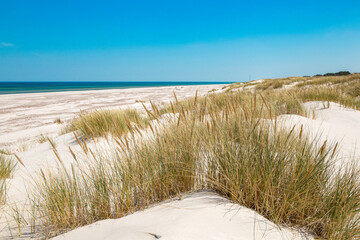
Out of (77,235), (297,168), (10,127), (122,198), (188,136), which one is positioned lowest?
(10,127)

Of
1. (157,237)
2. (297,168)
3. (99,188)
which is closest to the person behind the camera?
(157,237)

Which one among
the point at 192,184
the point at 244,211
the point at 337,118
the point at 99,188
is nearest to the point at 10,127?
the point at 99,188

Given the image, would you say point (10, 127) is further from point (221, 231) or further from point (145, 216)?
point (221, 231)

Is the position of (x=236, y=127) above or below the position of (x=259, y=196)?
above

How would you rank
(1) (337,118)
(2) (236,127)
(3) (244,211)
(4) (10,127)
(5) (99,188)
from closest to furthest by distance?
1. (3) (244,211)
2. (5) (99,188)
3. (2) (236,127)
4. (1) (337,118)
5. (4) (10,127)

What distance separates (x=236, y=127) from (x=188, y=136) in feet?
1.63

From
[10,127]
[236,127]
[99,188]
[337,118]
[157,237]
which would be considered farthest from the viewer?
[10,127]

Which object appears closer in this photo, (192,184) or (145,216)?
(145,216)

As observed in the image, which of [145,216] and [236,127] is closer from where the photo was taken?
[145,216]

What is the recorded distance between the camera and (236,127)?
196 centimetres

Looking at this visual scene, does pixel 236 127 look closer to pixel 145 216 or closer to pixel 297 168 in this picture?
pixel 297 168

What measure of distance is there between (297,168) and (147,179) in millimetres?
1056

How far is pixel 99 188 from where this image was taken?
5.01 ft

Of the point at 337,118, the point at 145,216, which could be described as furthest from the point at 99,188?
the point at 337,118
